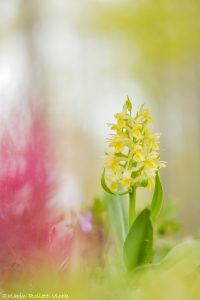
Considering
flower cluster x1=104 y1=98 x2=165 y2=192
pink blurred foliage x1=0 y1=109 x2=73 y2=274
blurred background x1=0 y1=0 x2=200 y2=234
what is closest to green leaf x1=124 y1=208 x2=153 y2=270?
flower cluster x1=104 y1=98 x2=165 y2=192

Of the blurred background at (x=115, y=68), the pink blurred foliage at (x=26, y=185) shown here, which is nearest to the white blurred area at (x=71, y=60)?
the blurred background at (x=115, y=68)

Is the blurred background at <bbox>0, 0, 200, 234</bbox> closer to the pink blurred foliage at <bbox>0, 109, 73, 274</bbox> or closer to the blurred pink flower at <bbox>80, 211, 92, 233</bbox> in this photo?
the blurred pink flower at <bbox>80, 211, 92, 233</bbox>

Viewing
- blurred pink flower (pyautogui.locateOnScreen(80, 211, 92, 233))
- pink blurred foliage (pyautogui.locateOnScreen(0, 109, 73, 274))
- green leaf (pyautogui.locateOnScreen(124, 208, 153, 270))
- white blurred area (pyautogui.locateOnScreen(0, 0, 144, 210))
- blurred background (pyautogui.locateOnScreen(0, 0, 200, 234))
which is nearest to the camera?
pink blurred foliage (pyautogui.locateOnScreen(0, 109, 73, 274))

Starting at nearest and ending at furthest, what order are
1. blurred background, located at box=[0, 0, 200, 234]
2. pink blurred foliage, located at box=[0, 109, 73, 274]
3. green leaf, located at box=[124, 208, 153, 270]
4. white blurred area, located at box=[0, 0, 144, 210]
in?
pink blurred foliage, located at box=[0, 109, 73, 274] → green leaf, located at box=[124, 208, 153, 270] → blurred background, located at box=[0, 0, 200, 234] → white blurred area, located at box=[0, 0, 144, 210]

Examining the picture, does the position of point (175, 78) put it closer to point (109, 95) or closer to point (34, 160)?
point (109, 95)

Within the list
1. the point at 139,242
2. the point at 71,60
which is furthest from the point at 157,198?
the point at 71,60

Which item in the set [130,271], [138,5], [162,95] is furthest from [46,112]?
[162,95]

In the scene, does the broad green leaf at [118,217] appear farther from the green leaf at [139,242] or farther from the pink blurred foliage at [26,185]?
the pink blurred foliage at [26,185]

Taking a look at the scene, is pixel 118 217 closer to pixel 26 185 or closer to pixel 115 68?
pixel 26 185
